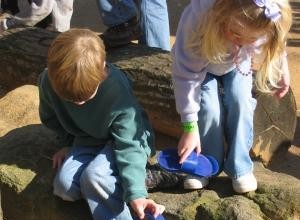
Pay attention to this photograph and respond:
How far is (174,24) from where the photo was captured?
24.9ft

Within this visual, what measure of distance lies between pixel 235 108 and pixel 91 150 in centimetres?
63

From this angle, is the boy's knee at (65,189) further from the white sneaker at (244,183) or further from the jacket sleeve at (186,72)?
the white sneaker at (244,183)

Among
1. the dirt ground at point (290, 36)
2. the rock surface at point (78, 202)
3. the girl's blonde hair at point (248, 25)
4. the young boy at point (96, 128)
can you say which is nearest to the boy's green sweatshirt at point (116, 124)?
the young boy at point (96, 128)

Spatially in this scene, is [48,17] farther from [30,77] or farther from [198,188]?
[198,188]

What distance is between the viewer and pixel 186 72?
249cm

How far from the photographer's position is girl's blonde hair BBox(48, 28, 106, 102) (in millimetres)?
2281

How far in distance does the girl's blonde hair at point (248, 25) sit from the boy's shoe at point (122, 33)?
1613 millimetres

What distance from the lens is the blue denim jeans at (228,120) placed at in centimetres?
256

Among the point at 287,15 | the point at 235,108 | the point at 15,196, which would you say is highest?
the point at 287,15

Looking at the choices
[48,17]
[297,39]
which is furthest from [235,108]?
[297,39]

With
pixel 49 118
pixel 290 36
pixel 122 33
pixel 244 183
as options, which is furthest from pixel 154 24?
pixel 290 36

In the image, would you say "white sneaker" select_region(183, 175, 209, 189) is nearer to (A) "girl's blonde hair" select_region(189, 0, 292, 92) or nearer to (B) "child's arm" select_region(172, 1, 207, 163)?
(B) "child's arm" select_region(172, 1, 207, 163)

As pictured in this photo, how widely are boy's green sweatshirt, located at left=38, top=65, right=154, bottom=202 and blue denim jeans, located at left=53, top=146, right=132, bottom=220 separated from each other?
58 millimetres

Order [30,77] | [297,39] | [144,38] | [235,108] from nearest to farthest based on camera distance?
[235,108]
[144,38]
[30,77]
[297,39]
